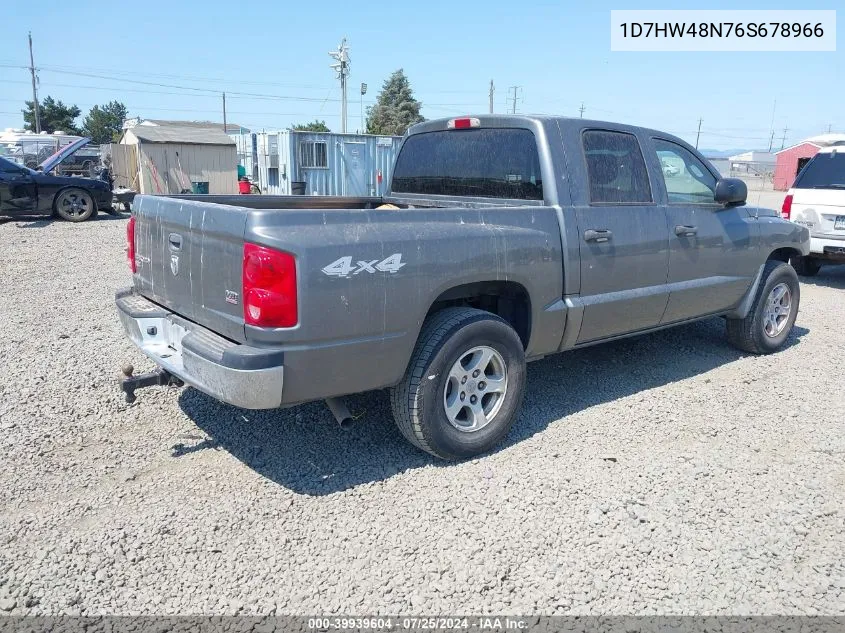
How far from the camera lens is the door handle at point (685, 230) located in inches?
187

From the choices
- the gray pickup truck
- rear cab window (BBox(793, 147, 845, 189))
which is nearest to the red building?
rear cab window (BBox(793, 147, 845, 189))

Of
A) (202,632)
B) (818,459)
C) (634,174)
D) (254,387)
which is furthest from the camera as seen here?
(634,174)

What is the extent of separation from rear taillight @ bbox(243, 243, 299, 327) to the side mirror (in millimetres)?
3525

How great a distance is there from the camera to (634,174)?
4.62 metres

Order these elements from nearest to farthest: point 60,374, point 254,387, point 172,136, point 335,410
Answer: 1. point 254,387
2. point 335,410
3. point 60,374
4. point 172,136

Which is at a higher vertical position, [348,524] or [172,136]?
[172,136]

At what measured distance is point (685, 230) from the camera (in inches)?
189

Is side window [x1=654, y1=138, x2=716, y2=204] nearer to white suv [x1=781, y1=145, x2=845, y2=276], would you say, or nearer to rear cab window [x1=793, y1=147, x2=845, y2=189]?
white suv [x1=781, y1=145, x2=845, y2=276]

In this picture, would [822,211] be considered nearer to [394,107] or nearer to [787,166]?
[787,166]

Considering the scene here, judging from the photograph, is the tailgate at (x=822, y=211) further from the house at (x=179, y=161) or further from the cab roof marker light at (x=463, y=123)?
the house at (x=179, y=161)

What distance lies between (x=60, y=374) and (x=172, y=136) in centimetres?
1862

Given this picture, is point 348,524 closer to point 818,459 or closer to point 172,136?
point 818,459

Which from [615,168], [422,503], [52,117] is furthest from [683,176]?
[52,117]

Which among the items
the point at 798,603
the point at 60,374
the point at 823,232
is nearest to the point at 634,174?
the point at 798,603
